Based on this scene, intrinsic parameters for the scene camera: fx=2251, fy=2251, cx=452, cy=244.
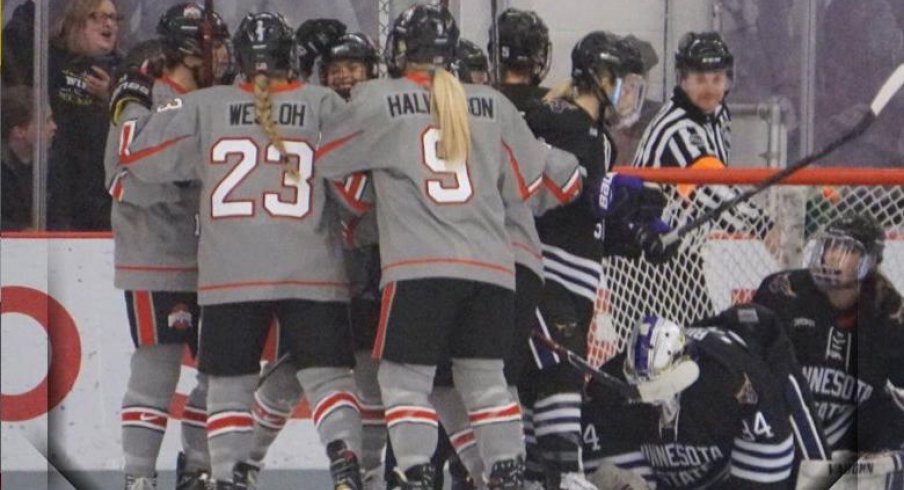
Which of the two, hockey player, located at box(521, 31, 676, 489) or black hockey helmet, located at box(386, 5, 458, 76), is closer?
black hockey helmet, located at box(386, 5, 458, 76)

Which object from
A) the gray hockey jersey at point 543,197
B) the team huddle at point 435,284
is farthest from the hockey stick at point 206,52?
the gray hockey jersey at point 543,197

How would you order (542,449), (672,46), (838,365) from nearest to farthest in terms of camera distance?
1. (542,449)
2. (838,365)
3. (672,46)

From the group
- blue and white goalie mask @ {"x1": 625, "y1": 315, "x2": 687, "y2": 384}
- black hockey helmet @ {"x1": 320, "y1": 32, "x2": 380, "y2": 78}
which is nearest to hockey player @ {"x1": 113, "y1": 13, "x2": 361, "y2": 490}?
black hockey helmet @ {"x1": 320, "y1": 32, "x2": 380, "y2": 78}

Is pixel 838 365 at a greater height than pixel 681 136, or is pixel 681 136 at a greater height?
pixel 681 136

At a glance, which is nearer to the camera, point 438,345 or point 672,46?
point 438,345

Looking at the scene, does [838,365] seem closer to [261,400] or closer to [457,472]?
[457,472]

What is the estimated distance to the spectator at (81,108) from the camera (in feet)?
19.9

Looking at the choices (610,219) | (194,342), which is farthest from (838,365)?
(194,342)

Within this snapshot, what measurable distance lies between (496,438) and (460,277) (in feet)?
1.16

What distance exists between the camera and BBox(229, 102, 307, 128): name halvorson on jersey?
193 inches

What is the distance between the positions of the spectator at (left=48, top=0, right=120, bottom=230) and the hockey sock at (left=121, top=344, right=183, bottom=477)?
0.98 m

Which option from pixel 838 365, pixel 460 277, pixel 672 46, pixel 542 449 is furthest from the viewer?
pixel 672 46

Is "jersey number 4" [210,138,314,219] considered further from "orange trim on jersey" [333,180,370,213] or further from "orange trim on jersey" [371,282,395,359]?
"orange trim on jersey" [371,282,395,359]

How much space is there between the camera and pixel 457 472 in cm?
532
